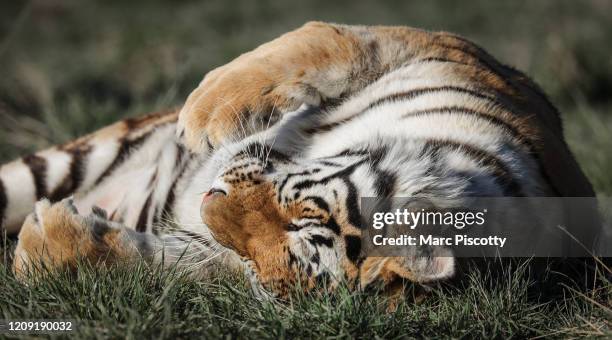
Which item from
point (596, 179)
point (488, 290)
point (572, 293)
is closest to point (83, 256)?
point (488, 290)

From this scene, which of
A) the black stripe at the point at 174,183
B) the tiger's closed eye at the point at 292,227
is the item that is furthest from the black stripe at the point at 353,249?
the black stripe at the point at 174,183

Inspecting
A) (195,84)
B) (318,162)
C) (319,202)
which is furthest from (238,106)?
(195,84)

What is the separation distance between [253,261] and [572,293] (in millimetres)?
860

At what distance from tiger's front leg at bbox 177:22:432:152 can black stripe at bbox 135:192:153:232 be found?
38 cm

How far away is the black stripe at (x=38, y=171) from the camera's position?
8.50 feet

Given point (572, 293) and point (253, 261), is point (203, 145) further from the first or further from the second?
point (572, 293)

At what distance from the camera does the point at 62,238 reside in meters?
2.02

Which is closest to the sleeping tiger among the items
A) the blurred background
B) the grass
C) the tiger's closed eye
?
the tiger's closed eye

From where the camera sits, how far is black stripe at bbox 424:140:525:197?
2.00m

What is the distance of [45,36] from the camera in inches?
308

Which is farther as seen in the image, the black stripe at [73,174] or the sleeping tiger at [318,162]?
the black stripe at [73,174]

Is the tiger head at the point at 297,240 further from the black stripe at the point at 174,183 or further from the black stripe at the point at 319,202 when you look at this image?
the black stripe at the point at 174,183

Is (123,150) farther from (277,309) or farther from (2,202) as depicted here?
(277,309)

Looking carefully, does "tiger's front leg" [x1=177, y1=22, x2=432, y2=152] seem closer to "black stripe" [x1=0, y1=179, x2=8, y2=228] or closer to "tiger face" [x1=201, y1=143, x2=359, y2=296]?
"tiger face" [x1=201, y1=143, x2=359, y2=296]
